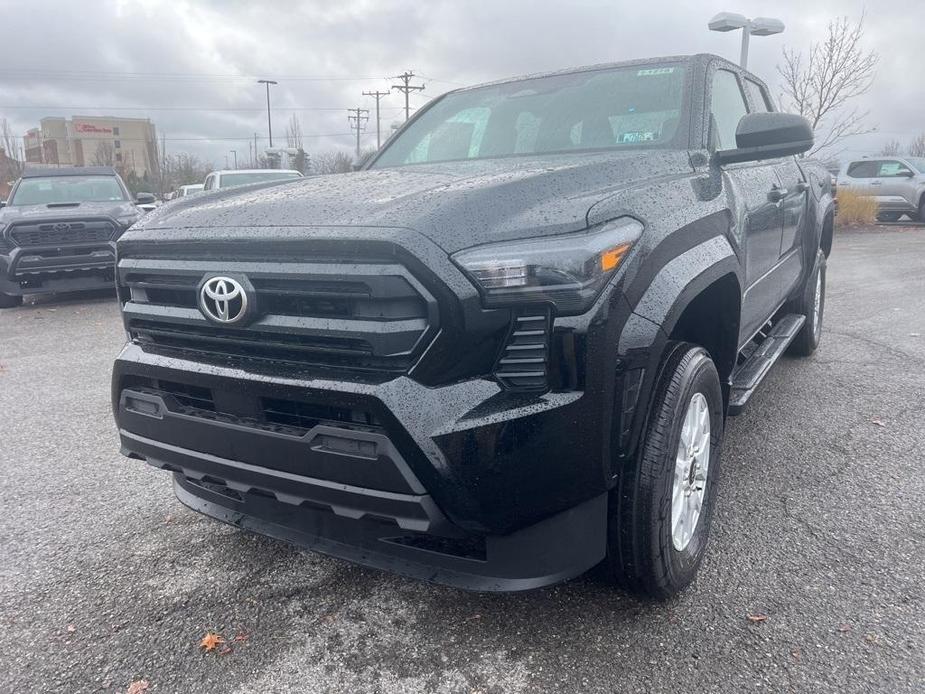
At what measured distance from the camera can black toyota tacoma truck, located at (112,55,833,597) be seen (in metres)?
1.83

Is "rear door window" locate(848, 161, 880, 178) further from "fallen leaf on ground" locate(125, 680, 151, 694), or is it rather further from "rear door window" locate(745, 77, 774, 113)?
"fallen leaf on ground" locate(125, 680, 151, 694)

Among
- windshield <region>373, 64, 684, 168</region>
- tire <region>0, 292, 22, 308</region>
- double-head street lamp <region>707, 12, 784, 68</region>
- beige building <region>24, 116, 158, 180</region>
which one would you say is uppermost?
beige building <region>24, 116, 158, 180</region>

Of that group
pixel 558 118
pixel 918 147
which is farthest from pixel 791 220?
pixel 918 147

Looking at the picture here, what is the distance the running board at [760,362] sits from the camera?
3018mm

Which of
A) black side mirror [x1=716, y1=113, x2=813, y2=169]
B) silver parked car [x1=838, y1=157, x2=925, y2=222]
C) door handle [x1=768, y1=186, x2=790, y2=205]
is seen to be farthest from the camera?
silver parked car [x1=838, y1=157, x2=925, y2=222]

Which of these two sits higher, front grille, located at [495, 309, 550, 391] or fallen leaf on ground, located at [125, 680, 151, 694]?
front grille, located at [495, 309, 550, 391]

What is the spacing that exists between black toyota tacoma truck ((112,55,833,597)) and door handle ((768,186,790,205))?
0.76 meters

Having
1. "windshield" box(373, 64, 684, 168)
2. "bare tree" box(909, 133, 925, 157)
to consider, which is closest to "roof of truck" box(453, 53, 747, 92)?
"windshield" box(373, 64, 684, 168)

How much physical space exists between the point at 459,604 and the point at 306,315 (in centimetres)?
114

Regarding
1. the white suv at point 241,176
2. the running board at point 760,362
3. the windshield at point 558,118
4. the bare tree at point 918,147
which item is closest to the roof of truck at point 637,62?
the windshield at point 558,118

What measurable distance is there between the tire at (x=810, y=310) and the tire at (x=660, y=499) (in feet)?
9.41

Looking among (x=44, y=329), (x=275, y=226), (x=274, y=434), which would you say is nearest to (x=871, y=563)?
(x=274, y=434)

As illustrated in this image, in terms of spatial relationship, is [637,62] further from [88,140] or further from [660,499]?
[88,140]

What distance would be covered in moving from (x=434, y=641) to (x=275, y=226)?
4.45 feet
